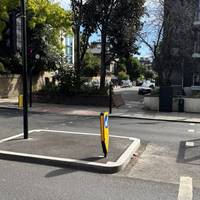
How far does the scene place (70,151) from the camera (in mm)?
7195

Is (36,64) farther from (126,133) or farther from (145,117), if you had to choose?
(126,133)

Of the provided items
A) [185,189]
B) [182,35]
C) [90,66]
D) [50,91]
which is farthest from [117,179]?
[90,66]

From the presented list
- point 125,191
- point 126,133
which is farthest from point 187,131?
point 125,191

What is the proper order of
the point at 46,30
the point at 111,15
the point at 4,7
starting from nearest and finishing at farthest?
the point at 4,7, the point at 111,15, the point at 46,30

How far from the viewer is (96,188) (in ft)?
17.1

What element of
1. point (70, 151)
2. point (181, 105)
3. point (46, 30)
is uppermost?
point (46, 30)

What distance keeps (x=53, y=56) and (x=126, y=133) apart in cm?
1781

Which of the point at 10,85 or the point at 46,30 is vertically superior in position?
the point at 46,30

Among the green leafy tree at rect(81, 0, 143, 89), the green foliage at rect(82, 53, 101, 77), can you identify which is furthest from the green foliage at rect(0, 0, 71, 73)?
the green foliage at rect(82, 53, 101, 77)

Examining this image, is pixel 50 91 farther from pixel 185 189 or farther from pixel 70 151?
pixel 185 189

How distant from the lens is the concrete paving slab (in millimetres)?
6332

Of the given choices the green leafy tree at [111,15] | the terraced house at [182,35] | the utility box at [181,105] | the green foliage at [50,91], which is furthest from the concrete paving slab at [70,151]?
the terraced house at [182,35]

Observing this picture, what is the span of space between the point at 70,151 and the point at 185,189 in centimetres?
294

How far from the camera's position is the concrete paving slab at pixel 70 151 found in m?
6.33
